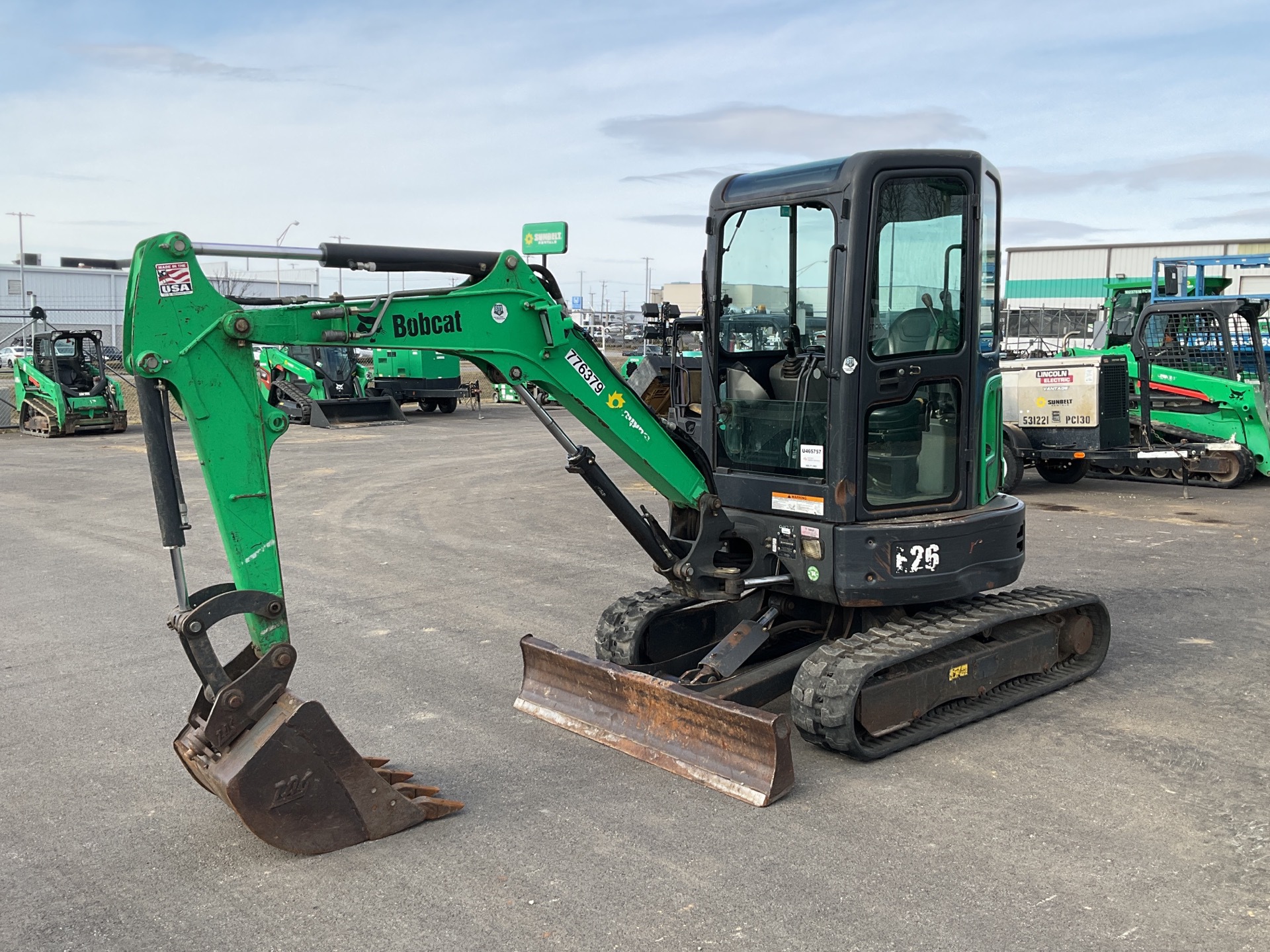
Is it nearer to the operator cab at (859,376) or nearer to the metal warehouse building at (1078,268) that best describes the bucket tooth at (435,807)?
the operator cab at (859,376)

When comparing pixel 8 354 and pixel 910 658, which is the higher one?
pixel 8 354

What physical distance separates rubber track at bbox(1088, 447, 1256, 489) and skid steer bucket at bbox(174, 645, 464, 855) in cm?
1253

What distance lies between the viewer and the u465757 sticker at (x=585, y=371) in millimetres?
5258

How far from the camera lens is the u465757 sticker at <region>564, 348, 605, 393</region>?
17.3 ft

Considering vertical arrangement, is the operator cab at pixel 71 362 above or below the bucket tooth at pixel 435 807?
above

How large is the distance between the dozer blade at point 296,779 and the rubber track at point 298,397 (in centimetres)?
2144

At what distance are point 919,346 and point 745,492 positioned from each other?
1174 millimetres

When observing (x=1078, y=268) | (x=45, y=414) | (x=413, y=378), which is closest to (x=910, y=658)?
(x=45, y=414)

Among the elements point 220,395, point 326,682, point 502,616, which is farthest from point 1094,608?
point 220,395

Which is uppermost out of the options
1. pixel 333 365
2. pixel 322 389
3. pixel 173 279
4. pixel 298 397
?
pixel 173 279

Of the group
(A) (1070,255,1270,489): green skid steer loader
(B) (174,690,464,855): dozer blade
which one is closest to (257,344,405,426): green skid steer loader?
(A) (1070,255,1270,489): green skid steer loader

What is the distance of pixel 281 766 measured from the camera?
4.35 metres

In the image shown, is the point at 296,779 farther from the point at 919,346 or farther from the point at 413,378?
the point at 413,378

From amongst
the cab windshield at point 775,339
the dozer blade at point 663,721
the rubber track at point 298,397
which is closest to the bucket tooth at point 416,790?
the dozer blade at point 663,721
